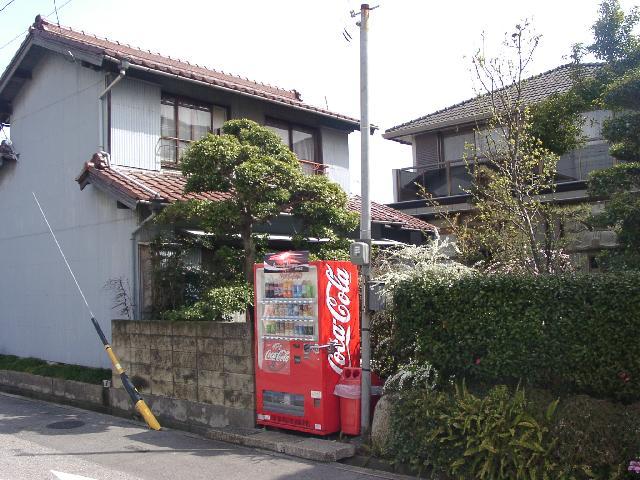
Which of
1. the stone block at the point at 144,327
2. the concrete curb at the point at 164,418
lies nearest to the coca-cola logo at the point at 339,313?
the concrete curb at the point at 164,418

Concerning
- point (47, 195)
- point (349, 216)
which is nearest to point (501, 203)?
point (349, 216)

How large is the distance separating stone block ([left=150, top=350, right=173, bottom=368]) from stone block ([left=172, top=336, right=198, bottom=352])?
0.20 metres

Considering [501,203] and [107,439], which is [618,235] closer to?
[501,203]

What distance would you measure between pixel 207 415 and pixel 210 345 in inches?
41.7

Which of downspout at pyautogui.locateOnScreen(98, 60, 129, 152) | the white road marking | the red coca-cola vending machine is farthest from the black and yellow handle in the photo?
downspout at pyautogui.locateOnScreen(98, 60, 129, 152)

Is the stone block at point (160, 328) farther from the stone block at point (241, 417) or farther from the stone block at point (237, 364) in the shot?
the stone block at point (241, 417)

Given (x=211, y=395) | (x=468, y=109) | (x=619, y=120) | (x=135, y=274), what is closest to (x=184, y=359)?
(x=211, y=395)

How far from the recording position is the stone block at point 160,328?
410 inches

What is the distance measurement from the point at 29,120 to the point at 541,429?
14.7 metres

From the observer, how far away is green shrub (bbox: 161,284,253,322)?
1005 centimetres

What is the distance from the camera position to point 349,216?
433 inches

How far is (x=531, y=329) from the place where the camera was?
6.53m

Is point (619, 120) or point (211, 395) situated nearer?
point (619, 120)

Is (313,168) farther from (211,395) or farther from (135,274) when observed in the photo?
(211,395)
